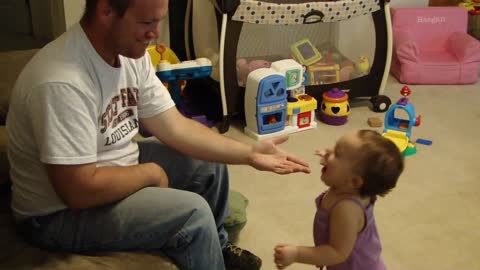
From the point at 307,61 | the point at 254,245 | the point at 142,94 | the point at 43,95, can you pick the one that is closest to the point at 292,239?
the point at 254,245

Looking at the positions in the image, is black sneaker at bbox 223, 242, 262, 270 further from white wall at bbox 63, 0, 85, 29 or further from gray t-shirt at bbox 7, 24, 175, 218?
white wall at bbox 63, 0, 85, 29

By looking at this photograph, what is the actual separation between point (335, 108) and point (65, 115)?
6.21ft

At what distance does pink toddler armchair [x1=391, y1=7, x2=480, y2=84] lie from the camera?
345 cm

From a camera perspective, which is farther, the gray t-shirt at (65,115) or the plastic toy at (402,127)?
the plastic toy at (402,127)

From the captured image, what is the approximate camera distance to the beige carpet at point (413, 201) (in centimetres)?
198

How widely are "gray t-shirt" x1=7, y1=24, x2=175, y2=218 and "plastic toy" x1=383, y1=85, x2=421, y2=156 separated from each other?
58.2 inches

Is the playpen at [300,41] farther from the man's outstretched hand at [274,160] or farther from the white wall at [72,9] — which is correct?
the man's outstretched hand at [274,160]

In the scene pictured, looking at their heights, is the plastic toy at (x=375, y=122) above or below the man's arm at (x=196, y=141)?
below

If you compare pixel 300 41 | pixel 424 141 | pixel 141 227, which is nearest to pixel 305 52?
pixel 300 41

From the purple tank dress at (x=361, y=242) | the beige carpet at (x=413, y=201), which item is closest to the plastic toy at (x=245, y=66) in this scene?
the beige carpet at (x=413, y=201)

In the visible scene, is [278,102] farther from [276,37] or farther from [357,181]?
[357,181]

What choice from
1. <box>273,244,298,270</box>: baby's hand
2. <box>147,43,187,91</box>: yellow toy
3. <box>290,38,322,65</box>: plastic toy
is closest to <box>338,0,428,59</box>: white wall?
<box>290,38,322,65</box>: plastic toy

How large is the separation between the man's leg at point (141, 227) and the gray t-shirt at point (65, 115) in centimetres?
5

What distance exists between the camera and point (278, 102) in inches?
109
